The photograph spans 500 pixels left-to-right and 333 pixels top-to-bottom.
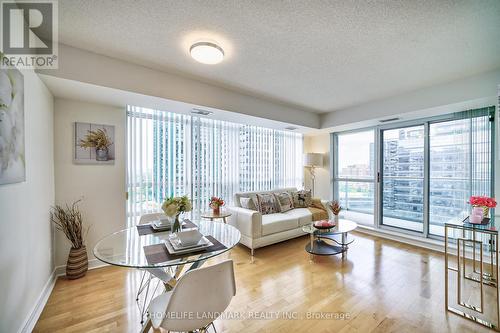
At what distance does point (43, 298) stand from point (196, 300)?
199 centimetres

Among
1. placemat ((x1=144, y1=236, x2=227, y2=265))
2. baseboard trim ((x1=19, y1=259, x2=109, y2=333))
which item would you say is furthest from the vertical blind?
placemat ((x1=144, y1=236, x2=227, y2=265))

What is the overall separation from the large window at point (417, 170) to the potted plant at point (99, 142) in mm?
4659

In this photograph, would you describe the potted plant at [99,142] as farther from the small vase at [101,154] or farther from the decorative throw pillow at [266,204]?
the decorative throw pillow at [266,204]

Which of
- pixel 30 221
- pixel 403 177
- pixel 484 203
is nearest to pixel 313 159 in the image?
pixel 403 177

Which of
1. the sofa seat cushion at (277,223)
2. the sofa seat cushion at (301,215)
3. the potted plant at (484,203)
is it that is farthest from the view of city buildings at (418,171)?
the sofa seat cushion at (277,223)

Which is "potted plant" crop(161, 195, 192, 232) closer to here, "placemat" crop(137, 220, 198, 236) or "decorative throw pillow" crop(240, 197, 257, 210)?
"placemat" crop(137, 220, 198, 236)

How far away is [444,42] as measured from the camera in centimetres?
190

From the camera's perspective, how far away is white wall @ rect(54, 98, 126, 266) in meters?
2.45

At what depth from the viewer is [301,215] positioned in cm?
369

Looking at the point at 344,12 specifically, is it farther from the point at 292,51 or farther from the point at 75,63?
the point at 75,63

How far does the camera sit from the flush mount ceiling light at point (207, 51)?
1.89 metres

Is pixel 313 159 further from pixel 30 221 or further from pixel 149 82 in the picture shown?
pixel 30 221

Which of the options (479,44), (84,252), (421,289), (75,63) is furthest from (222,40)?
(421,289)

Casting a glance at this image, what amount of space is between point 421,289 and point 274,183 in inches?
120
